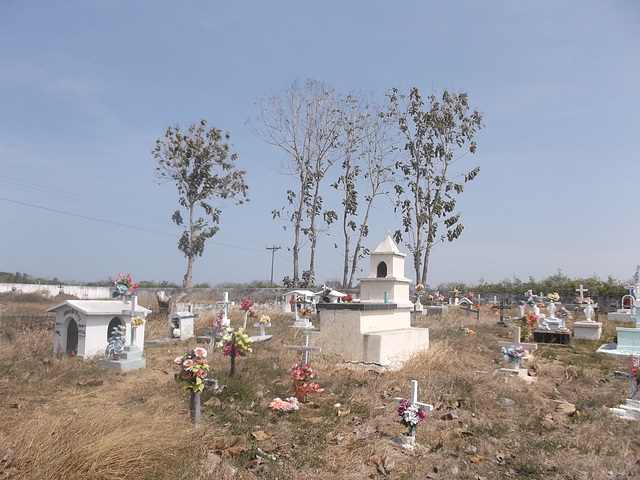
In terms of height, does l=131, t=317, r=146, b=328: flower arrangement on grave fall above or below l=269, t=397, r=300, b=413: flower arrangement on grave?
above

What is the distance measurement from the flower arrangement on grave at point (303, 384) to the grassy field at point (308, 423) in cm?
21

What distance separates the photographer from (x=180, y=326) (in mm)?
14320

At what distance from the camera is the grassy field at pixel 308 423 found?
181 inches

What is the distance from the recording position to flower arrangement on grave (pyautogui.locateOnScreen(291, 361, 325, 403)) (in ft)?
25.6

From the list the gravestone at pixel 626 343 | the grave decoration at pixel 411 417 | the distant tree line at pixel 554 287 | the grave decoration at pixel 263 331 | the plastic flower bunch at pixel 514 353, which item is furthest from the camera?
the distant tree line at pixel 554 287

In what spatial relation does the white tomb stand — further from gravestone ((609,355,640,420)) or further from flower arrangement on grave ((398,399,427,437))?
gravestone ((609,355,640,420))

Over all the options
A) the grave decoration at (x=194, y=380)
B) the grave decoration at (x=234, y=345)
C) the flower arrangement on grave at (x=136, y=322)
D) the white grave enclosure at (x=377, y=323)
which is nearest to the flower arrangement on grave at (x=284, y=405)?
the grave decoration at (x=194, y=380)

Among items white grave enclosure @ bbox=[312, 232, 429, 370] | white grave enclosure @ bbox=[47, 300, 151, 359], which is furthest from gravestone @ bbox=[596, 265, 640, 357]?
white grave enclosure @ bbox=[47, 300, 151, 359]

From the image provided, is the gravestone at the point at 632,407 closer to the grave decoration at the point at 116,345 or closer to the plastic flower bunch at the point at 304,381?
the plastic flower bunch at the point at 304,381

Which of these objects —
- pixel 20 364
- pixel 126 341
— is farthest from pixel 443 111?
pixel 20 364

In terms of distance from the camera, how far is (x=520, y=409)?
7598 mm

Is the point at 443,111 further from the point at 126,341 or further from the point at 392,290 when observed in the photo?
the point at 126,341

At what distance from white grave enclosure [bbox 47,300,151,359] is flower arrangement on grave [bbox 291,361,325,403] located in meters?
4.50

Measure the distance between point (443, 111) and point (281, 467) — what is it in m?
28.1
